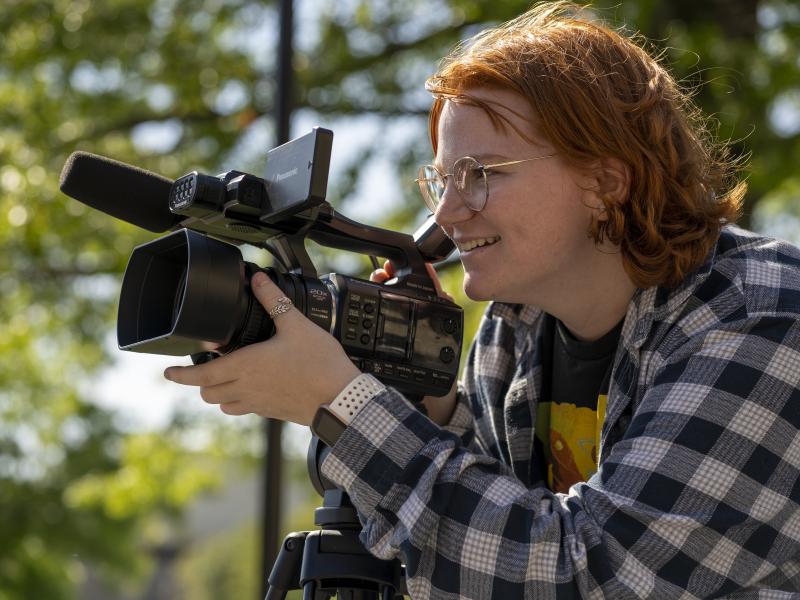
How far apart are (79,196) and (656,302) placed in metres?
0.97

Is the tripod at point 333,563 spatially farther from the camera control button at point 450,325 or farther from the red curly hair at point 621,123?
the red curly hair at point 621,123

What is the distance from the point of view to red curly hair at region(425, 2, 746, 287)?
180 cm

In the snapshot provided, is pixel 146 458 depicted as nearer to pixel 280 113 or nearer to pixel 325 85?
pixel 325 85

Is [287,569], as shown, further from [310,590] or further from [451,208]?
[451,208]

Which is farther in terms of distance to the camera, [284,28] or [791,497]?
[284,28]

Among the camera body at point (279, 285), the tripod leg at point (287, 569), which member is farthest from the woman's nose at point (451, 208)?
the tripod leg at point (287, 569)

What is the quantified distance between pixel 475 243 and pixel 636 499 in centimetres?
54

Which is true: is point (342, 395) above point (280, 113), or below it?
below

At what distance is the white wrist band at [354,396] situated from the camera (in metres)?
1.60

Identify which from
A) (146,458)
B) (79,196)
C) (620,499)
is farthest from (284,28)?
(146,458)

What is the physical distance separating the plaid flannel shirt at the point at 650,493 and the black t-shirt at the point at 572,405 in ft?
0.80

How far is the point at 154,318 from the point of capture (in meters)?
1.71

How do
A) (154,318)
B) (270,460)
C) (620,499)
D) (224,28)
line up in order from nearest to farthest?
(620,499) → (154,318) → (270,460) → (224,28)

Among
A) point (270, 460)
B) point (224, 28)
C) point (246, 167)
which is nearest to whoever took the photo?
point (270, 460)
